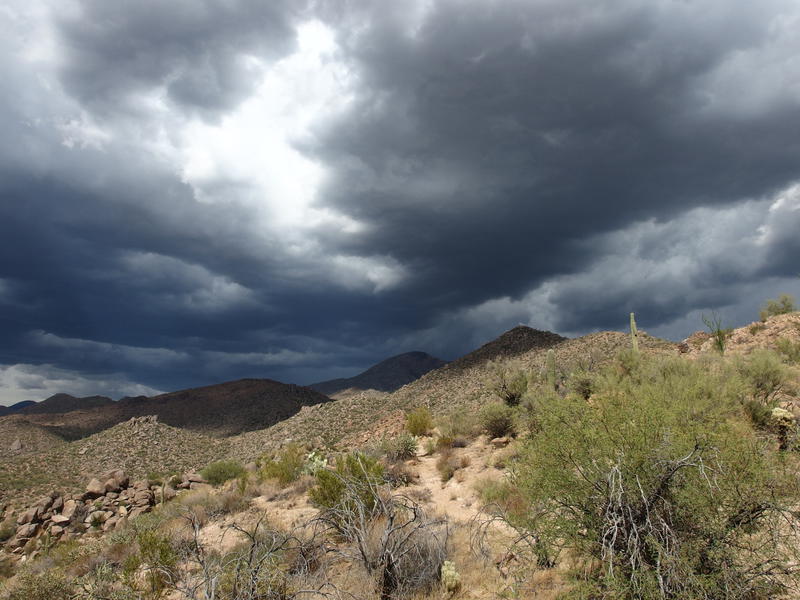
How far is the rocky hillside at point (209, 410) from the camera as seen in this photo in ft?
218

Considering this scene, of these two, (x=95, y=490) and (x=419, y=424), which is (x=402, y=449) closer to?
(x=419, y=424)

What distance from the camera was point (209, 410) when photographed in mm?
74625

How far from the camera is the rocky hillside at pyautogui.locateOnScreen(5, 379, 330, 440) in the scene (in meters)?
66.5

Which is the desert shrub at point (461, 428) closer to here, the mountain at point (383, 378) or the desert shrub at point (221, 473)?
the desert shrub at point (221, 473)

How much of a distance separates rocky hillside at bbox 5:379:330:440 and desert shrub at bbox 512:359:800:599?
6257 cm

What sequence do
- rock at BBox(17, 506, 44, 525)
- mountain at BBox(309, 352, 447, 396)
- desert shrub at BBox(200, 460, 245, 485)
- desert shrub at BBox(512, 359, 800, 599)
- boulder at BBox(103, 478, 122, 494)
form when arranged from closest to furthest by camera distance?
desert shrub at BBox(512, 359, 800, 599) → rock at BBox(17, 506, 44, 525) → boulder at BBox(103, 478, 122, 494) → desert shrub at BBox(200, 460, 245, 485) → mountain at BBox(309, 352, 447, 396)

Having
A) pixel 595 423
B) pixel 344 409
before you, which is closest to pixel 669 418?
pixel 595 423

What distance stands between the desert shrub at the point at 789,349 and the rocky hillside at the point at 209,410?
57.6 metres

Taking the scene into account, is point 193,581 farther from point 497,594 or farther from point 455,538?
point 497,594

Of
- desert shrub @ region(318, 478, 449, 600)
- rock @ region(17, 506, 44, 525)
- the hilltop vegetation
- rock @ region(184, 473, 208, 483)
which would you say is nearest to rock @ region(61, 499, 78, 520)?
rock @ region(17, 506, 44, 525)

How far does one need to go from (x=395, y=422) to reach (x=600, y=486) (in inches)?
816

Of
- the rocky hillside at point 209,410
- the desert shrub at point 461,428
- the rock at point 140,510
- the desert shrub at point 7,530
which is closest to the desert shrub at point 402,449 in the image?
the desert shrub at point 461,428

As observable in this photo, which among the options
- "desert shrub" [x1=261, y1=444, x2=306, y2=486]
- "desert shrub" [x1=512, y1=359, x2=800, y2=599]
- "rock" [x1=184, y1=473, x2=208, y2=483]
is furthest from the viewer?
"rock" [x1=184, y1=473, x2=208, y2=483]

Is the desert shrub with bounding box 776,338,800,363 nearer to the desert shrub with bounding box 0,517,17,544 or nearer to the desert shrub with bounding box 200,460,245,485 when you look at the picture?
the desert shrub with bounding box 200,460,245,485
